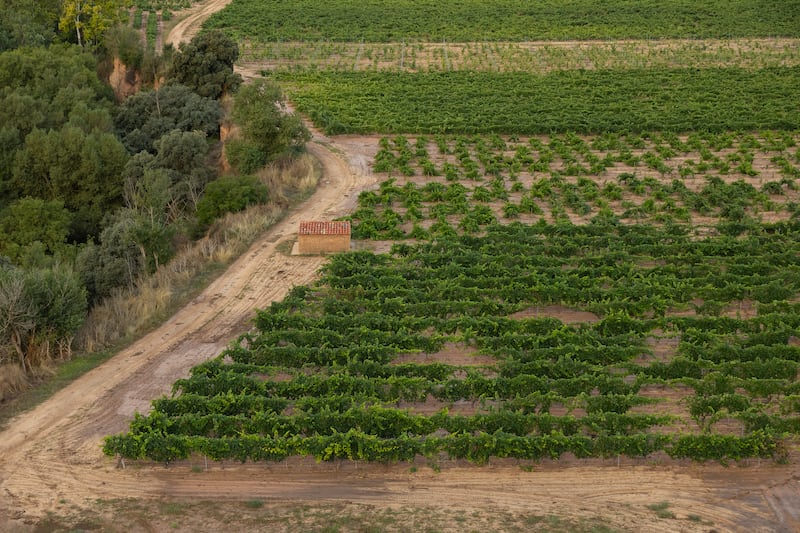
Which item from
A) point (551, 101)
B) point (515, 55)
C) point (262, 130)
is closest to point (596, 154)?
point (551, 101)

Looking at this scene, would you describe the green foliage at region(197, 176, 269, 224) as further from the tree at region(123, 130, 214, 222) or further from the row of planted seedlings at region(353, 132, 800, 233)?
the row of planted seedlings at region(353, 132, 800, 233)

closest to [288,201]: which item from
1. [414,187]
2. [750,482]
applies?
[414,187]

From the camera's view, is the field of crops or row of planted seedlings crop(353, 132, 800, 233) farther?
row of planted seedlings crop(353, 132, 800, 233)

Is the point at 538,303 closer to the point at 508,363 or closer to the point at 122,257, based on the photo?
the point at 508,363

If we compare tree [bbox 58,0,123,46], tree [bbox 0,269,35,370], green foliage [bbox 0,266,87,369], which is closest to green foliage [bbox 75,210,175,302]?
green foliage [bbox 0,266,87,369]

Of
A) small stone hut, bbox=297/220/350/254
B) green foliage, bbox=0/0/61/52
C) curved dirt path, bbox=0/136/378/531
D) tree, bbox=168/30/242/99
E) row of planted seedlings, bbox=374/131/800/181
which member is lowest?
curved dirt path, bbox=0/136/378/531

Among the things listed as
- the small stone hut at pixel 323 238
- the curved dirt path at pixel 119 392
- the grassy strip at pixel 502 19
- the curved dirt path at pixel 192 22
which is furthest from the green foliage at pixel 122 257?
the grassy strip at pixel 502 19

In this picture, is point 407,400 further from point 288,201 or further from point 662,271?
point 288,201
